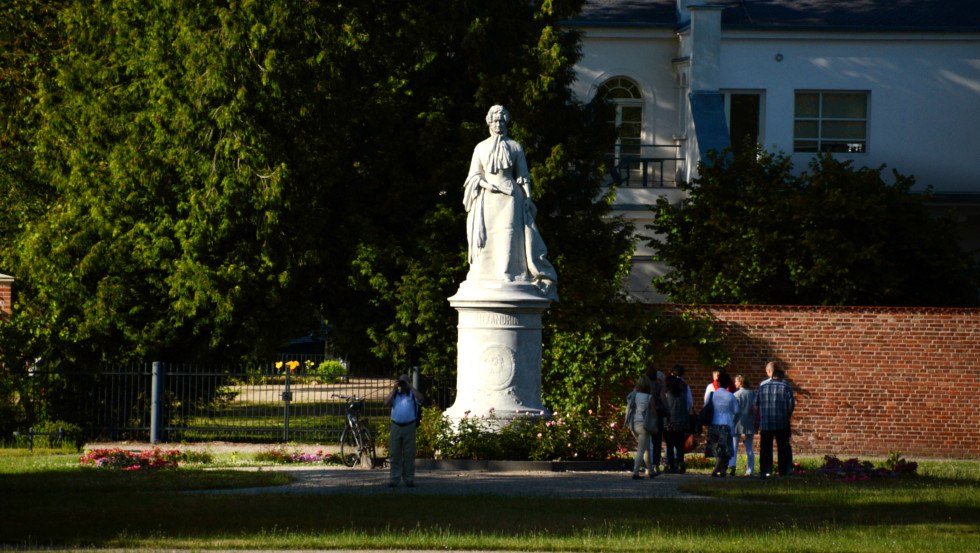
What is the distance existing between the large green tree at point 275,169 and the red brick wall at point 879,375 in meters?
3.43

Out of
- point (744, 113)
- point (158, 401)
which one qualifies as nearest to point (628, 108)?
point (744, 113)

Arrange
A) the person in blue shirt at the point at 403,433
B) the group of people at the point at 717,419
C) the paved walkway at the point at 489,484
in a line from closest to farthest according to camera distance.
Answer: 1. the paved walkway at the point at 489,484
2. the person in blue shirt at the point at 403,433
3. the group of people at the point at 717,419

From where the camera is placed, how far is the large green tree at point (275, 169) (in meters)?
27.5

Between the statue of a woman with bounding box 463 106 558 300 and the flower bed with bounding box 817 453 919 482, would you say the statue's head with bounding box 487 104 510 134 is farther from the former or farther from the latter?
the flower bed with bounding box 817 453 919 482

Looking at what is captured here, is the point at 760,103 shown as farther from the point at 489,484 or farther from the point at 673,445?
the point at 489,484

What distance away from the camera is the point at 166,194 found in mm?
28156

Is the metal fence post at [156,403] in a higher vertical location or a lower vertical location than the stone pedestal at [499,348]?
lower

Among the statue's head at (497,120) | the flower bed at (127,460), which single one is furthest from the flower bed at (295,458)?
Result: the statue's head at (497,120)

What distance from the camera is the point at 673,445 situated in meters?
21.9

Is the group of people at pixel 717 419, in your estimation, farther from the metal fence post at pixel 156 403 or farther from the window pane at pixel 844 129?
the window pane at pixel 844 129

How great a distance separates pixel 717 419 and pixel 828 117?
19.6 meters

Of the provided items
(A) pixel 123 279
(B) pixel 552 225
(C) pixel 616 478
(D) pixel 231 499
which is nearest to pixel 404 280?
(B) pixel 552 225

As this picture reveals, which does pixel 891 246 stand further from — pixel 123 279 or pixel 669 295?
pixel 123 279

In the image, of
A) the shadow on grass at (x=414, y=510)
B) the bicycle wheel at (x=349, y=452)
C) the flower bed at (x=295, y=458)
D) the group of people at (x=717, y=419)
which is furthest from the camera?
the flower bed at (x=295, y=458)
